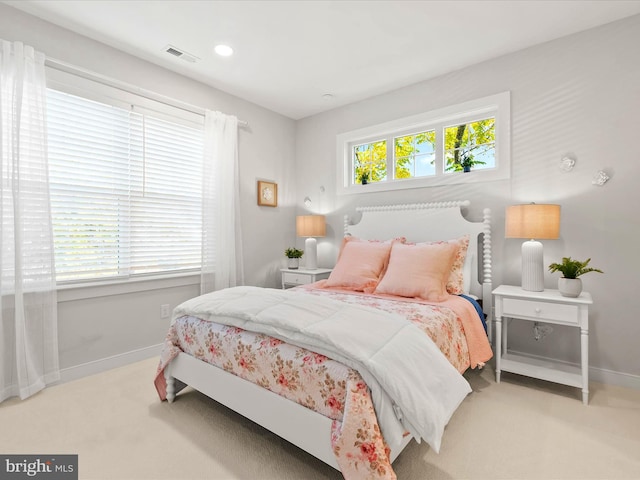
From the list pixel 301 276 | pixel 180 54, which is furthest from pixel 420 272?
pixel 180 54

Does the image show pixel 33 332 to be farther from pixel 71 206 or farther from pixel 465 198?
pixel 465 198

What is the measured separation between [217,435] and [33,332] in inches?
63.2

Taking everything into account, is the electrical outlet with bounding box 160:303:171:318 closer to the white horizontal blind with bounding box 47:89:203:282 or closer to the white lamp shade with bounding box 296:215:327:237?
the white horizontal blind with bounding box 47:89:203:282

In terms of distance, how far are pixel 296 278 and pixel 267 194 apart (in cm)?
113

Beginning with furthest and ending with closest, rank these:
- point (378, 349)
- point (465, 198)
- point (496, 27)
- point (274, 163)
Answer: point (274, 163), point (465, 198), point (496, 27), point (378, 349)

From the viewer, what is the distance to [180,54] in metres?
2.83

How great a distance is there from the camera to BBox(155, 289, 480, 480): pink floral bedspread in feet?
4.04

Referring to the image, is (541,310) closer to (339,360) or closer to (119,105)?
(339,360)

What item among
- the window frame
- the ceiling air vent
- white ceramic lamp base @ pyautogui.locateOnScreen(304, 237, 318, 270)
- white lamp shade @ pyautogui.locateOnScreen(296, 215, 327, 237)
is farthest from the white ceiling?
white ceramic lamp base @ pyautogui.locateOnScreen(304, 237, 318, 270)

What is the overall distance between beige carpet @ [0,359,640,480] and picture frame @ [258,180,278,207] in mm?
2324

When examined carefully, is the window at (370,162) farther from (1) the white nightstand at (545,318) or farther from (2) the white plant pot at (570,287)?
(2) the white plant pot at (570,287)

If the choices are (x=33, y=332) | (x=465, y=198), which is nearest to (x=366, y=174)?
(x=465, y=198)

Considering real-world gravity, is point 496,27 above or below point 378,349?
above

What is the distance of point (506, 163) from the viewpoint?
2852 mm
